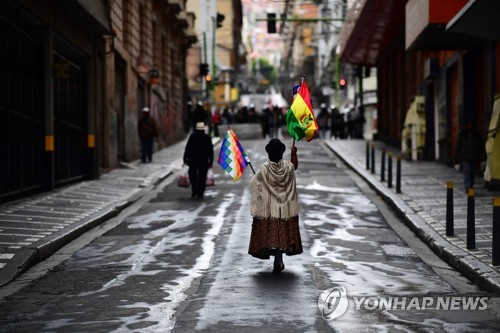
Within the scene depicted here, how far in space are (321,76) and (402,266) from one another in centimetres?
9441

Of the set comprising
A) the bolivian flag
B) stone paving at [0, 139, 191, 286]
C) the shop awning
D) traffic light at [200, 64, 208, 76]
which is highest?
traffic light at [200, 64, 208, 76]

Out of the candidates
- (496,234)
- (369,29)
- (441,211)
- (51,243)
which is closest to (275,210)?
(496,234)

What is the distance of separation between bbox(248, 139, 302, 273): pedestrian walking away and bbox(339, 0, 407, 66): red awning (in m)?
22.2

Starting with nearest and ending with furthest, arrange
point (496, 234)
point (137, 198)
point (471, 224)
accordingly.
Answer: point (496, 234) → point (471, 224) → point (137, 198)

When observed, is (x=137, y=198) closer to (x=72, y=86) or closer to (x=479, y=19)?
(x=72, y=86)

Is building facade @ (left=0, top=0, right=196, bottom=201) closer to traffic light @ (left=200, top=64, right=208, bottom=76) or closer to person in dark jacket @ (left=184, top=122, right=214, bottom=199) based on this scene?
person in dark jacket @ (left=184, top=122, right=214, bottom=199)

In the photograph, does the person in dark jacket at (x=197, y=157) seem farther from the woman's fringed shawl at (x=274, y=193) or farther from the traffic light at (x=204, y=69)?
the traffic light at (x=204, y=69)

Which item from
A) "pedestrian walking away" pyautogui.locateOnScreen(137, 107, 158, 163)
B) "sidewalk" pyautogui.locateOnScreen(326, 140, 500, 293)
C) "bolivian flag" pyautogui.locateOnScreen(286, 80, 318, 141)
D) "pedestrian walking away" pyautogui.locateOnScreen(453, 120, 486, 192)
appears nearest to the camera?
"sidewalk" pyautogui.locateOnScreen(326, 140, 500, 293)

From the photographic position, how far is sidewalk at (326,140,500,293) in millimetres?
12188

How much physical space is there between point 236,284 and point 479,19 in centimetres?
671

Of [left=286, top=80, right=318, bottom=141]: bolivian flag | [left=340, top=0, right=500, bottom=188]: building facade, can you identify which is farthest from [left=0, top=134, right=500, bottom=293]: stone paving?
[left=286, top=80, right=318, bottom=141]: bolivian flag

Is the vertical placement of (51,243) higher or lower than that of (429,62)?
lower

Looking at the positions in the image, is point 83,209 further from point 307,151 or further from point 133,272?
point 307,151

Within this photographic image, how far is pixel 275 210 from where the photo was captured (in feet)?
39.1
